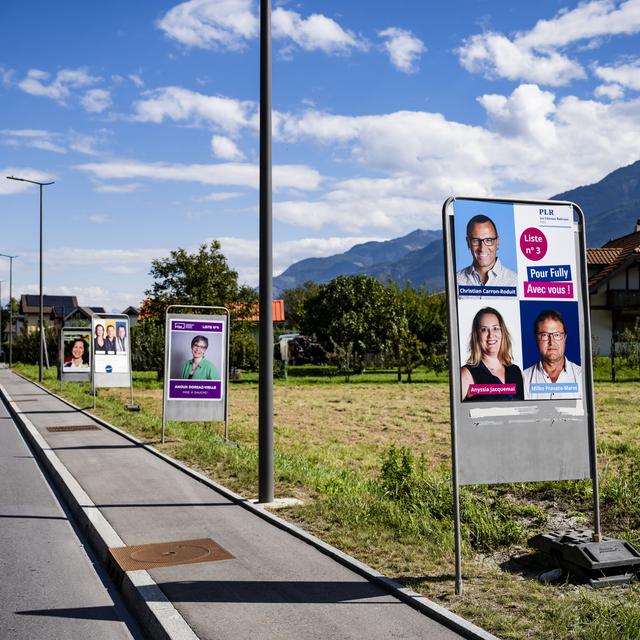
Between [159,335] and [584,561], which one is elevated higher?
[159,335]

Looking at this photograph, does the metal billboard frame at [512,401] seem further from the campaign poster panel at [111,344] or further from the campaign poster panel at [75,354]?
the campaign poster panel at [75,354]

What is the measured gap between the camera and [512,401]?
580cm

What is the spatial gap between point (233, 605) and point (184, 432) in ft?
33.1

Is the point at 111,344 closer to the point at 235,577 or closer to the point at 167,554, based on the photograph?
the point at 167,554

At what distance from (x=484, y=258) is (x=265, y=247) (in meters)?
3.76

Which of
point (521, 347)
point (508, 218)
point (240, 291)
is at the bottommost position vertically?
point (521, 347)

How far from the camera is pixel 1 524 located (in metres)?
8.10

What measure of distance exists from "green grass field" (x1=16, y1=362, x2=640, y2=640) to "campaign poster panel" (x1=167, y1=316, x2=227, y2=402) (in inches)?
33.9

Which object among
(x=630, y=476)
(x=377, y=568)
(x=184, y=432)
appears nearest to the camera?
(x=377, y=568)

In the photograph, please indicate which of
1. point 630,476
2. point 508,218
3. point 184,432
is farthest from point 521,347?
point 184,432

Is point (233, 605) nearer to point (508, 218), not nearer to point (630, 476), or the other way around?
point (508, 218)

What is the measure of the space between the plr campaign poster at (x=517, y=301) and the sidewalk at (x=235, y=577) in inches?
63.9

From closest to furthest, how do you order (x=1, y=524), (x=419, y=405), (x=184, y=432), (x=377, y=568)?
(x=377, y=568) < (x=1, y=524) < (x=184, y=432) < (x=419, y=405)

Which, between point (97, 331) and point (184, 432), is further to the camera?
point (97, 331)
